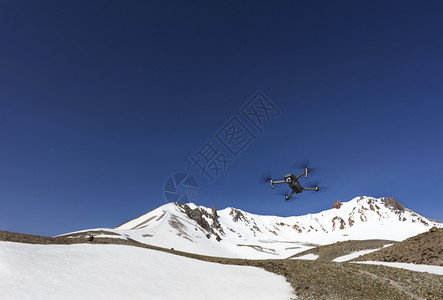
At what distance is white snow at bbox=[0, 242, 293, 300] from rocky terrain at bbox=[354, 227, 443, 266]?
19.2 meters

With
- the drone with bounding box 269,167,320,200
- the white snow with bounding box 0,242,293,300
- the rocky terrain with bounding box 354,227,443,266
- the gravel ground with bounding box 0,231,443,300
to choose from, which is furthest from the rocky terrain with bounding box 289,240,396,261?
the white snow with bounding box 0,242,293,300

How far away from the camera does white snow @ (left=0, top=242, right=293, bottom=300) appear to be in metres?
14.9

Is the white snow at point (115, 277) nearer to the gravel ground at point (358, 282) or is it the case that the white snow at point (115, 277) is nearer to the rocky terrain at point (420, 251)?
the gravel ground at point (358, 282)

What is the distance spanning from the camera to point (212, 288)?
1822cm

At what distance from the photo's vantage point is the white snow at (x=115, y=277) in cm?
1492

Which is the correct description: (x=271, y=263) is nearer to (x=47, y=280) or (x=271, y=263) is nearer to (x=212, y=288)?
(x=212, y=288)

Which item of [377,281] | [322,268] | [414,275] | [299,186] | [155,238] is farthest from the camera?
[155,238]

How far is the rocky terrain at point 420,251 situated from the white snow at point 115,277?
62.9ft

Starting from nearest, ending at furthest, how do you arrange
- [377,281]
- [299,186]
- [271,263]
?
1. [377,281]
2. [271,263]
3. [299,186]

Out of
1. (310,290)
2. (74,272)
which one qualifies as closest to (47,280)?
(74,272)

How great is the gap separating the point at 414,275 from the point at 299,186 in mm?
17858

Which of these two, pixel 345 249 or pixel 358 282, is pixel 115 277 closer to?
pixel 358 282

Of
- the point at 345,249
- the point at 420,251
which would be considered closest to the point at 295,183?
the point at 420,251

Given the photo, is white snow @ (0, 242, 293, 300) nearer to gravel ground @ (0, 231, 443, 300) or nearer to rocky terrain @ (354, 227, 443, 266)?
gravel ground @ (0, 231, 443, 300)
